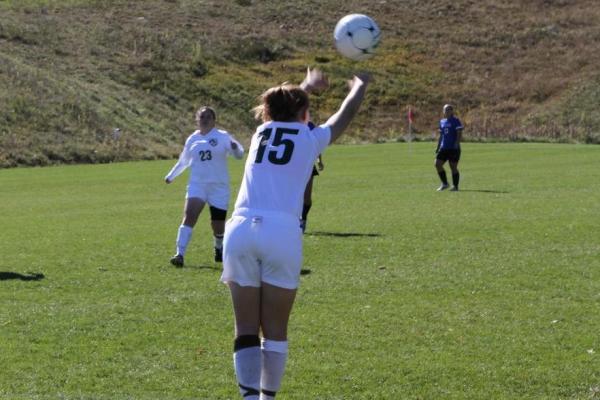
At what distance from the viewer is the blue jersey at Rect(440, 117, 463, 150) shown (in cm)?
2605

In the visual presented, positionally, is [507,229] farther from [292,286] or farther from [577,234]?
[292,286]

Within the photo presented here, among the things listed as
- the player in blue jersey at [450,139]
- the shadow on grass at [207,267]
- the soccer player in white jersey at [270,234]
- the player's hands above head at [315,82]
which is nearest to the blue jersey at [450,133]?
the player in blue jersey at [450,139]

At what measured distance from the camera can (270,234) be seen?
251 inches

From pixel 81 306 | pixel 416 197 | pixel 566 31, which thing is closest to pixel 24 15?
pixel 566 31

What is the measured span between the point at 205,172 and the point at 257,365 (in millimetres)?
7677

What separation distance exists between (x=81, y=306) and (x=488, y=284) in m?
4.49

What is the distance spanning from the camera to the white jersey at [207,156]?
14.0 meters

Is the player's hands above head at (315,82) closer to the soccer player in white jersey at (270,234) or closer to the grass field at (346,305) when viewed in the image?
the soccer player in white jersey at (270,234)

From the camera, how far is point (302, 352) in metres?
8.81

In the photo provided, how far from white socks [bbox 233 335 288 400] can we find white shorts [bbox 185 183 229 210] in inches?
301

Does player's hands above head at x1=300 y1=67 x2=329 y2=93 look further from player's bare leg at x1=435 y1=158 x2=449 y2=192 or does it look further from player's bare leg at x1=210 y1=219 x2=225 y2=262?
player's bare leg at x1=435 y1=158 x2=449 y2=192

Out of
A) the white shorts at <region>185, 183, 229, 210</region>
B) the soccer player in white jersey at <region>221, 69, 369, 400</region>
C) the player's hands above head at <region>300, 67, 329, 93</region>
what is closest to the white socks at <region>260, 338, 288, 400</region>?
the soccer player in white jersey at <region>221, 69, 369, 400</region>

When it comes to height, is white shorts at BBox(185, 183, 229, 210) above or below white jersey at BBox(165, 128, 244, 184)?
below

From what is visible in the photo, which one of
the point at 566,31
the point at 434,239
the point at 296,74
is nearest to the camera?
the point at 434,239
